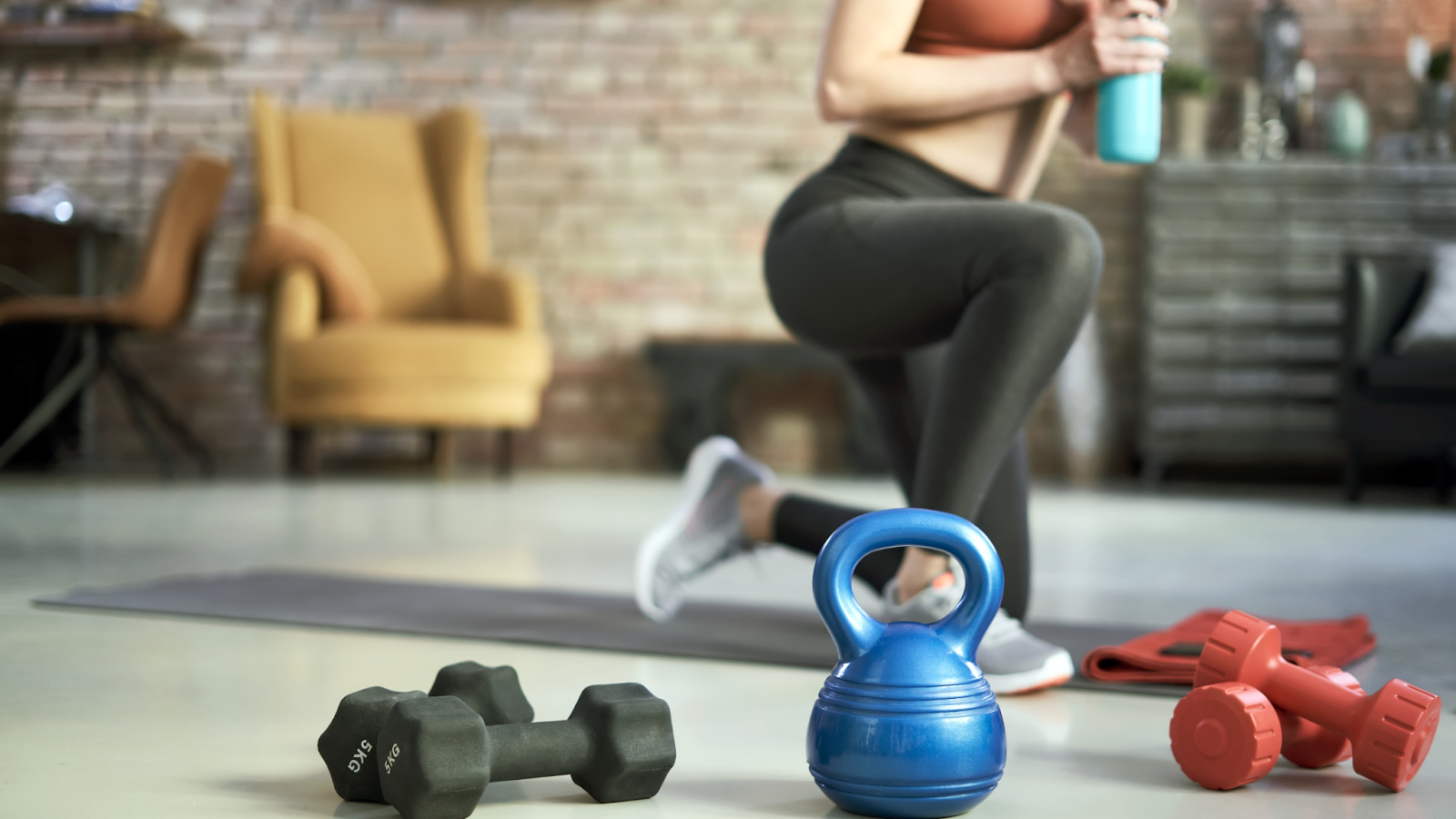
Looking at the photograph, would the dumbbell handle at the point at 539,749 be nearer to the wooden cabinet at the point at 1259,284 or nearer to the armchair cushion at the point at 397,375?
the armchair cushion at the point at 397,375

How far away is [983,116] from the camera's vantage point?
1433 millimetres

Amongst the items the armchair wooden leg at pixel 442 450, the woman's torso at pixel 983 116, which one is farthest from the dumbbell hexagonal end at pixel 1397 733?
the armchair wooden leg at pixel 442 450

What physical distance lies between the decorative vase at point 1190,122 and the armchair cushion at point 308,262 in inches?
111

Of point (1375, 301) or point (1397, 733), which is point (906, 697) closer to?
point (1397, 733)

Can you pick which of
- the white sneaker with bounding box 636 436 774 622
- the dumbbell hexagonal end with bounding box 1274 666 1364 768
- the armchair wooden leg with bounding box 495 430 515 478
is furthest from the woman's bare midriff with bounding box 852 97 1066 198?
the armchair wooden leg with bounding box 495 430 515 478

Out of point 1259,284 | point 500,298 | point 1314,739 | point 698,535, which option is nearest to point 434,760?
point 1314,739

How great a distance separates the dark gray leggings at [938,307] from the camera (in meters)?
1.22

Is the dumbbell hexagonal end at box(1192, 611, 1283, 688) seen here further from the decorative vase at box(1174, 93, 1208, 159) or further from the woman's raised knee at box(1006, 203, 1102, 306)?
the decorative vase at box(1174, 93, 1208, 159)

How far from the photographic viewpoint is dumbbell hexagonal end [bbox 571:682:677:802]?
847mm

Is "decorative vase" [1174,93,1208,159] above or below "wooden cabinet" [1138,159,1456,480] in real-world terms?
above

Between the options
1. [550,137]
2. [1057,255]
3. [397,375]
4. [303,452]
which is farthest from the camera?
[550,137]

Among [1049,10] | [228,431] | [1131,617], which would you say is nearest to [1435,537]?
[1131,617]

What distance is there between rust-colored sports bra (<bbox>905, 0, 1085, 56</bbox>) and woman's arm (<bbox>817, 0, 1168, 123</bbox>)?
0.05 metres

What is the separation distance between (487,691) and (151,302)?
3.59 meters
